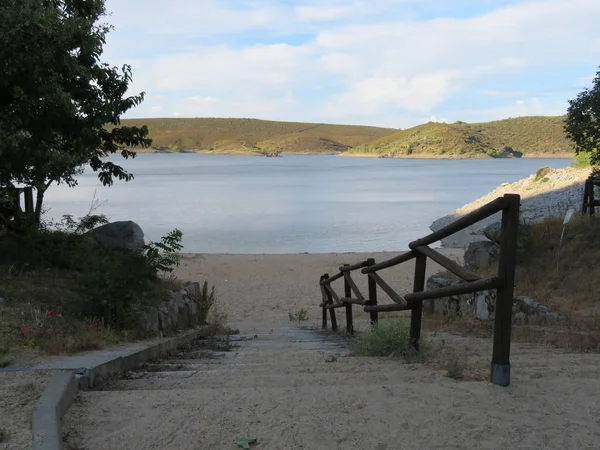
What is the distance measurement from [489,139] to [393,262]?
15725 centimetres

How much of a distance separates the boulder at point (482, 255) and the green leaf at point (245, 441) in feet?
30.6

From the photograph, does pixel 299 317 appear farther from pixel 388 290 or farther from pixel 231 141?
pixel 231 141

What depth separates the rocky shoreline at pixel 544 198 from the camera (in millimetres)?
26406

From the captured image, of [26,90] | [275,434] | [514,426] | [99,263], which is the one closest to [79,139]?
[26,90]

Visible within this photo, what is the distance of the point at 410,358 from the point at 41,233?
240 inches

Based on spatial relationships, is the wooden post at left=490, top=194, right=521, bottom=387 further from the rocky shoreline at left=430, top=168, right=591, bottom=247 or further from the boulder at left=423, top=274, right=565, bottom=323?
the rocky shoreline at left=430, top=168, right=591, bottom=247

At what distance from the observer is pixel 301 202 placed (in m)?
58.0

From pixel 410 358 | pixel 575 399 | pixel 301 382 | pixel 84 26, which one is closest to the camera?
pixel 575 399

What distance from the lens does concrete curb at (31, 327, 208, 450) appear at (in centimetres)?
303

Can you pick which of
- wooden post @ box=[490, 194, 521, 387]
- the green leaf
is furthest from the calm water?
the green leaf

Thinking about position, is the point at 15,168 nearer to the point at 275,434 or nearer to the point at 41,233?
the point at 41,233

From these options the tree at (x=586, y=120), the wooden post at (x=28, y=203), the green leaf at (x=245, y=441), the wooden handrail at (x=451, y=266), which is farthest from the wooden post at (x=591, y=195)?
the green leaf at (x=245, y=441)

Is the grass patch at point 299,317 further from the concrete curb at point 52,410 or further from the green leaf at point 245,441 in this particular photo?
the green leaf at point 245,441

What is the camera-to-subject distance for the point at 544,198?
1184 inches
